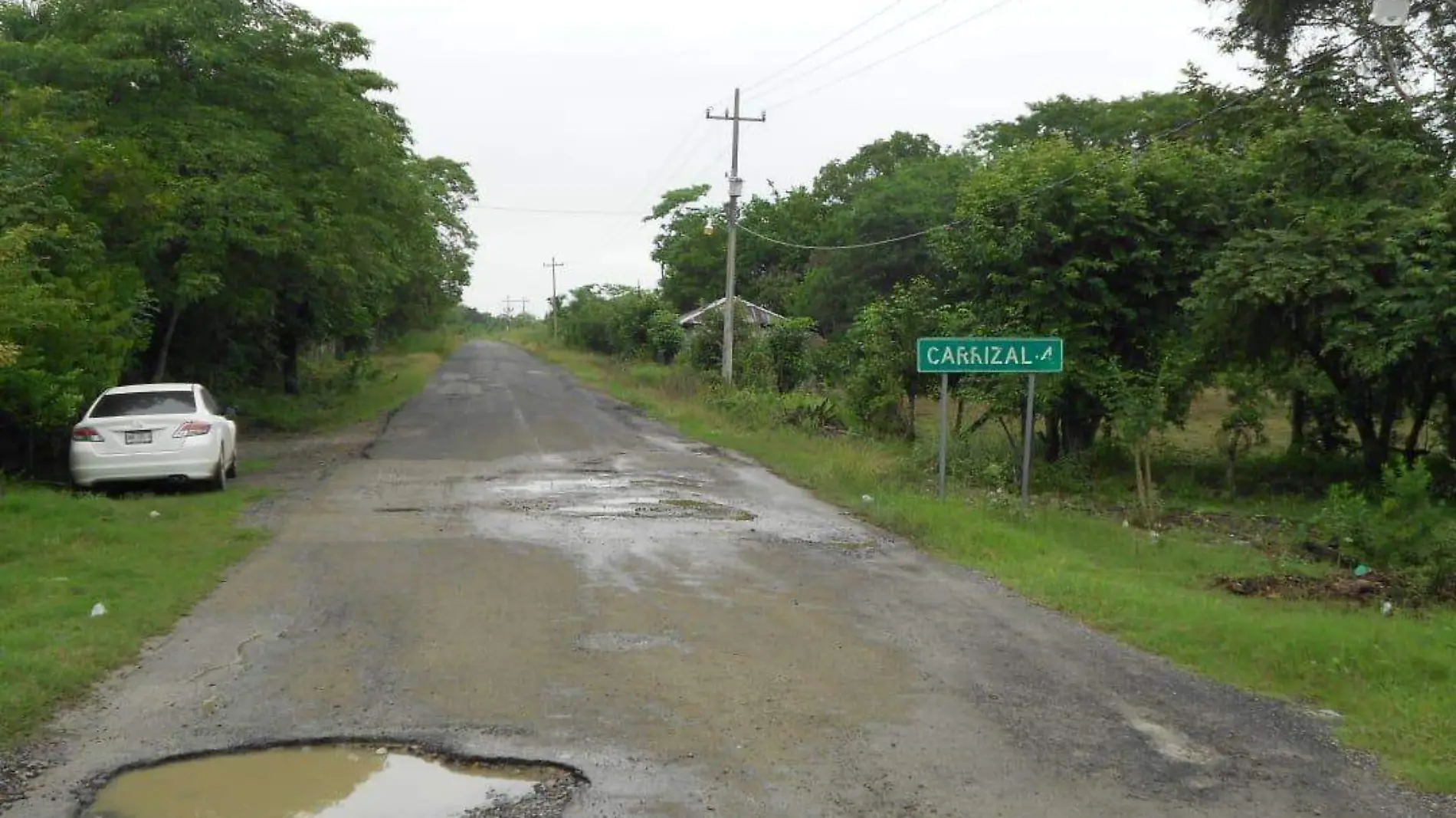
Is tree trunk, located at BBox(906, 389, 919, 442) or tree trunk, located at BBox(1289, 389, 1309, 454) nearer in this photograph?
tree trunk, located at BBox(1289, 389, 1309, 454)

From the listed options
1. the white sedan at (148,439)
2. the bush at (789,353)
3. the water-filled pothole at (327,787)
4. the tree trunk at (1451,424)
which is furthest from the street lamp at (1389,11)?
the bush at (789,353)

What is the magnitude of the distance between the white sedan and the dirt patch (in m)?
12.2

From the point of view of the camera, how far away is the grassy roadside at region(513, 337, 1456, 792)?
6.88 m

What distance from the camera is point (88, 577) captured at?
9.80 m

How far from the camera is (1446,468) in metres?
18.3

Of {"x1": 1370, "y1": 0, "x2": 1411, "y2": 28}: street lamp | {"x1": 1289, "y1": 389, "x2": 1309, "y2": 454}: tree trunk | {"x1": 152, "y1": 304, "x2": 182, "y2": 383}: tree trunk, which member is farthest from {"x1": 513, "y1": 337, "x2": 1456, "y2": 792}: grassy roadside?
{"x1": 152, "y1": 304, "x2": 182, "y2": 383}: tree trunk

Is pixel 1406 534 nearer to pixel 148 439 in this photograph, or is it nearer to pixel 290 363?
pixel 148 439

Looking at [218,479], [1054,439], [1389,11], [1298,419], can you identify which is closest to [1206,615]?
[1389,11]

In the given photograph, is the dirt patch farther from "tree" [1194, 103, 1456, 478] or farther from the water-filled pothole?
the water-filled pothole

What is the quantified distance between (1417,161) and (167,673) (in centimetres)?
1858

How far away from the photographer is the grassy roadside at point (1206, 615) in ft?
22.6

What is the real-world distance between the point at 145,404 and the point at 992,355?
10.9 m

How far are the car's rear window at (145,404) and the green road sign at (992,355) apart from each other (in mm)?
9640

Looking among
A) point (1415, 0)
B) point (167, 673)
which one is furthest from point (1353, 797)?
point (1415, 0)
